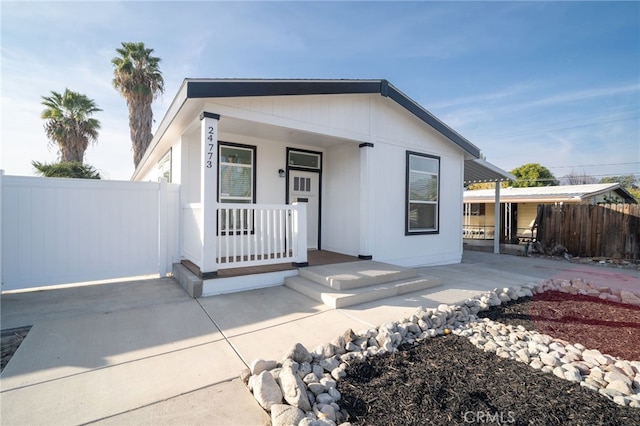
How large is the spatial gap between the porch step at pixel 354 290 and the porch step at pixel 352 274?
0.20ft

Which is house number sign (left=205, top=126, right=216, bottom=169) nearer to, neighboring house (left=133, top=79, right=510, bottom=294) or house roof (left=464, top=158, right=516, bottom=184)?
neighboring house (left=133, top=79, right=510, bottom=294)

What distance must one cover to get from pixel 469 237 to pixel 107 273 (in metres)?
17.6

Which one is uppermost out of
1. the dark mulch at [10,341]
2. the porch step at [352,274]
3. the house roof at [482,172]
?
the house roof at [482,172]

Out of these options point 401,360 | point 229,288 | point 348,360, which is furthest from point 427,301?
point 229,288

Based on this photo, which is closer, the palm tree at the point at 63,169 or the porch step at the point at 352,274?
the porch step at the point at 352,274

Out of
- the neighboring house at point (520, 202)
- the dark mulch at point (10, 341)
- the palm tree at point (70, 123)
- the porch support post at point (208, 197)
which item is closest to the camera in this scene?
the dark mulch at point (10, 341)

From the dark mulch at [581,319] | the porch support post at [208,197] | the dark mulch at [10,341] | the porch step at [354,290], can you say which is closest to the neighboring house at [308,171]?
the porch support post at [208,197]

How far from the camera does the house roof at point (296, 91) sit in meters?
4.17

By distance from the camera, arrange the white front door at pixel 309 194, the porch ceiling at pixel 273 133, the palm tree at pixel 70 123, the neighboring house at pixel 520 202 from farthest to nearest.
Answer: the palm tree at pixel 70 123 < the neighboring house at pixel 520 202 < the white front door at pixel 309 194 < the porch ceiling at pixel 273 133

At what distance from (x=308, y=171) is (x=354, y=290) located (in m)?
3.68

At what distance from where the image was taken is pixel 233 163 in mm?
6020

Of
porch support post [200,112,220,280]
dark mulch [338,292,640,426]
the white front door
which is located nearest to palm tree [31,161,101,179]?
the white front door

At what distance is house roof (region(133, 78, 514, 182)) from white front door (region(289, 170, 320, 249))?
7.26 feet

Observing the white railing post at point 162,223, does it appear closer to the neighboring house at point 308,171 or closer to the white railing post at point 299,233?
the neighboring house at point 308,171
